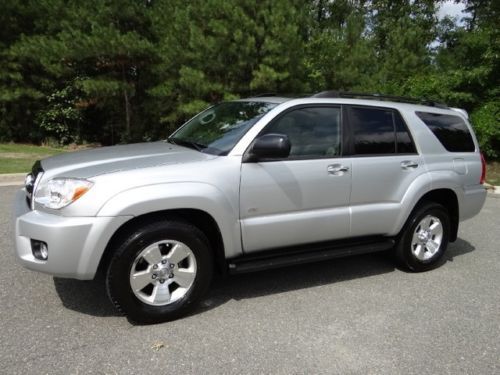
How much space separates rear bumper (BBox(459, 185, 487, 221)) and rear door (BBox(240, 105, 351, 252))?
1.65 meters

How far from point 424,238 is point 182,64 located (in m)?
9.81

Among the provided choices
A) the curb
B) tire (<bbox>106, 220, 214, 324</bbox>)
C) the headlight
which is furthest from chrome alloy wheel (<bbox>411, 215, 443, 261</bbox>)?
the curb

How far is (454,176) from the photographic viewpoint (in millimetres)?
5043

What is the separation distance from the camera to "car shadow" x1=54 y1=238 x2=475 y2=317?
12.9 feet

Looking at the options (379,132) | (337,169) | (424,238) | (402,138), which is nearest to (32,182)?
(337,169)

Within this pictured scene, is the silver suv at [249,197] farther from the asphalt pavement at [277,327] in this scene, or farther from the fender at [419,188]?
the asphalt pavement at [277,327]

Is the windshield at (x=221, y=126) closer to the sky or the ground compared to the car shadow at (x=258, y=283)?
closer to the sky

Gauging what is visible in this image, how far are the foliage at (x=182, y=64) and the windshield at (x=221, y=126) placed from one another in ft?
25.3

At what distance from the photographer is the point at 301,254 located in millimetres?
4207

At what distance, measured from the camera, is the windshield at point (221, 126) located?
4.05 meters

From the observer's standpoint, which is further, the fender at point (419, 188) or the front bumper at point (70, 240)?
the fender at point (419, 188)

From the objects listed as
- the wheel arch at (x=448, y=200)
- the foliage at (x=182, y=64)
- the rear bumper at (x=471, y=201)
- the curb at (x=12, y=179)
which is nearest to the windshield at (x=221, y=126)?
the wheel arch at (x=448, y=200)

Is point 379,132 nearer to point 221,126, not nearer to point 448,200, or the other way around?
point 448,200

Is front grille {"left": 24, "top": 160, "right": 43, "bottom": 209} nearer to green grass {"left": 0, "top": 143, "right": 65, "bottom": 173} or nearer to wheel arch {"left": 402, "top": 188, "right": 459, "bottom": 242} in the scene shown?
wheel arch {"left": 402, "top": 188, "right": 459, "bottom": 242}
